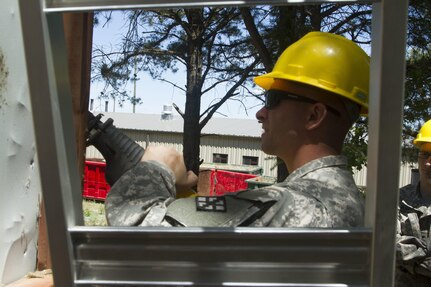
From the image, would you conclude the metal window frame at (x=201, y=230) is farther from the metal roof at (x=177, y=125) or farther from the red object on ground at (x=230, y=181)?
the metal roof at (x=177, y=125)

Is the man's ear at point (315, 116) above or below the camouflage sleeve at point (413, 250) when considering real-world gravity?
above

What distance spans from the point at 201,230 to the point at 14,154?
46.1 inches

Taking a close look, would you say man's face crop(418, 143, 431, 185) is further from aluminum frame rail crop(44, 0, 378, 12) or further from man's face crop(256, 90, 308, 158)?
aluminum frame rail crop(44, 0, 378, 12)

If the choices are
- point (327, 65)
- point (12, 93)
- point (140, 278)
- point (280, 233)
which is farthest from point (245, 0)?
point (12, 93)

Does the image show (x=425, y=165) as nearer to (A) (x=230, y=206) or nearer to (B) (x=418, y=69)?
(A) (x=230, y=206)

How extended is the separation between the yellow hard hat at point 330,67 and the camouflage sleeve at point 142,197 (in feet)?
2.13

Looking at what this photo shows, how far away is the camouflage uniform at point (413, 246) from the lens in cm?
352

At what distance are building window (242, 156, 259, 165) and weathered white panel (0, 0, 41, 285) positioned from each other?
1039 inches

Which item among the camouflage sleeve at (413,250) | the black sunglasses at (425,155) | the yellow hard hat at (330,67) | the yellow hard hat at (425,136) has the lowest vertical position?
the camouflage sleeve at (413,250)

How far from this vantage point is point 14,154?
6.47 ft

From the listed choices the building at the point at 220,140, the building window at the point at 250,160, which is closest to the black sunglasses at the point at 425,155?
the building at the point at 220,140

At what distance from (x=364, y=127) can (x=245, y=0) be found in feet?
23.9

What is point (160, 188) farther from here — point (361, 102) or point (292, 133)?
point (361, 102)

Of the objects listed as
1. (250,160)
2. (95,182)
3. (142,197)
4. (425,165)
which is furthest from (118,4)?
(250,160)
